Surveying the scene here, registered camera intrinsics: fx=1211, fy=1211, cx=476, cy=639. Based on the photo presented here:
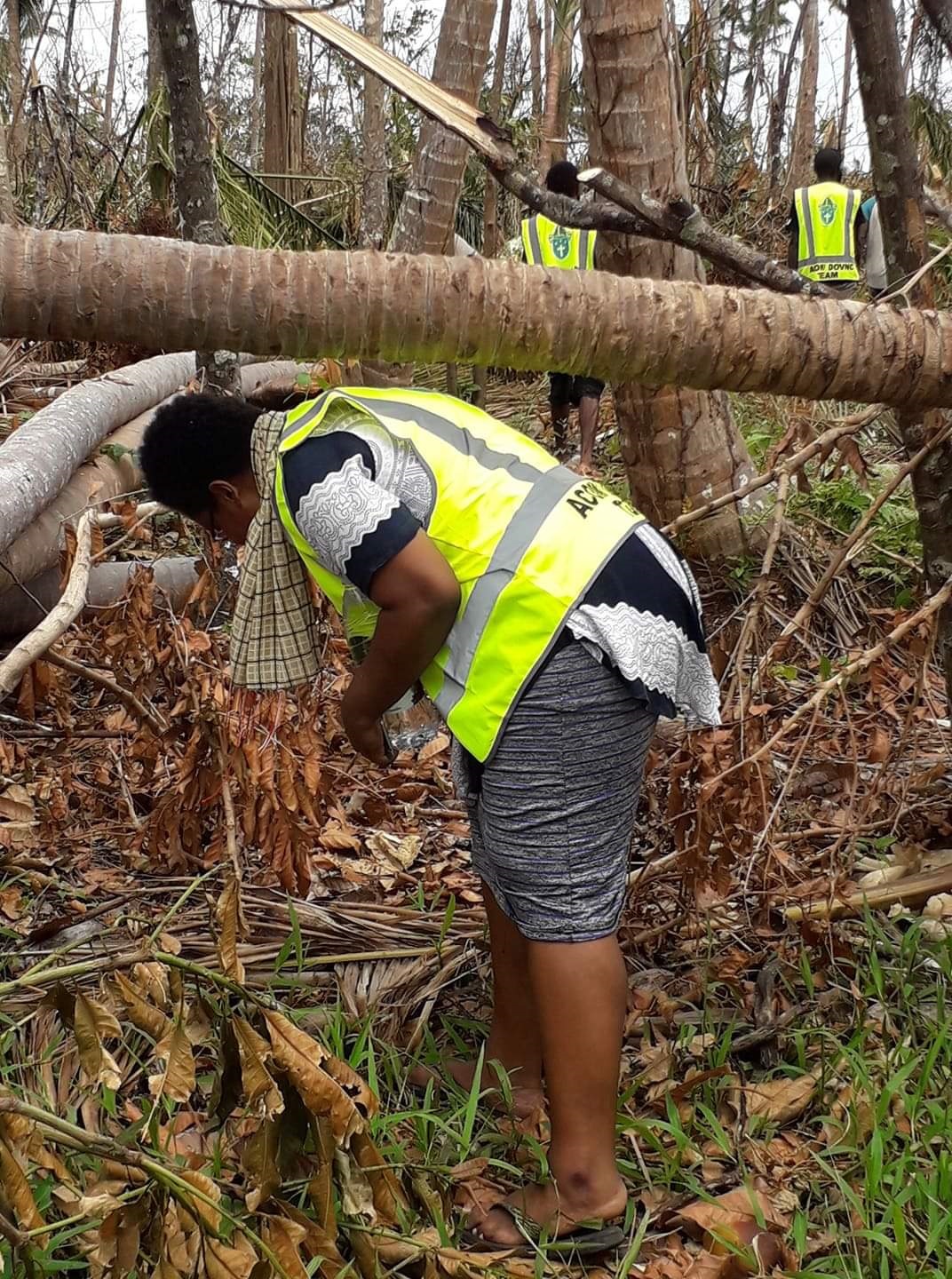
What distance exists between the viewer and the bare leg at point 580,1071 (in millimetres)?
2146

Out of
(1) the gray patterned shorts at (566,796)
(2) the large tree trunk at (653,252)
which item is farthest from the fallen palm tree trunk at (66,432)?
(1) the gray patterned shorts at (566,796)

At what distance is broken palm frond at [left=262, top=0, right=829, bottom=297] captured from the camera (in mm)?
1773

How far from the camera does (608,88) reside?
4.19m

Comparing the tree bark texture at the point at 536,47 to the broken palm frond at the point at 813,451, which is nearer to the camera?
the broken palm frond at the point at 813,451

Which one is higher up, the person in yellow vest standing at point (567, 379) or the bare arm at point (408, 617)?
the person in yellow vest standing at point (567, 379)

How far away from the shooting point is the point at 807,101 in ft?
53.7

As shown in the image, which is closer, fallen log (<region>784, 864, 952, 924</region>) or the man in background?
fallen log (<region>784, 864, 952, 924</region>)

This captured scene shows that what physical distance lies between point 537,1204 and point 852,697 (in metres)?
2.57

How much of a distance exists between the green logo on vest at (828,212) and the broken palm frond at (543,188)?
5515 mm

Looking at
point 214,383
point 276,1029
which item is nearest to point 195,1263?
point 276,1029

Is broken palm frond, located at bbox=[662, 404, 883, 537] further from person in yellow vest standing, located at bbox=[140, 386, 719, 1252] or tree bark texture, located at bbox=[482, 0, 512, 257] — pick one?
tree bark texture, located at bbox=[482, 0, 512, 257]

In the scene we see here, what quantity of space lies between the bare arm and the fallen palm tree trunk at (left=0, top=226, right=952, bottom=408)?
0.50 m

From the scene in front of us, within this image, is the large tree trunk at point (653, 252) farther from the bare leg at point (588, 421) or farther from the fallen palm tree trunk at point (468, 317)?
the fallen palm tree trunk at point (468, 317)

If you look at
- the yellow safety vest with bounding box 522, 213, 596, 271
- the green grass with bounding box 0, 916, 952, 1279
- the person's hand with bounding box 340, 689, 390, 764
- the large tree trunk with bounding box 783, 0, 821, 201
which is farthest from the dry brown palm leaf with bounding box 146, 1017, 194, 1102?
the large tree trunk with bounding box 783, 0, 821, 201
